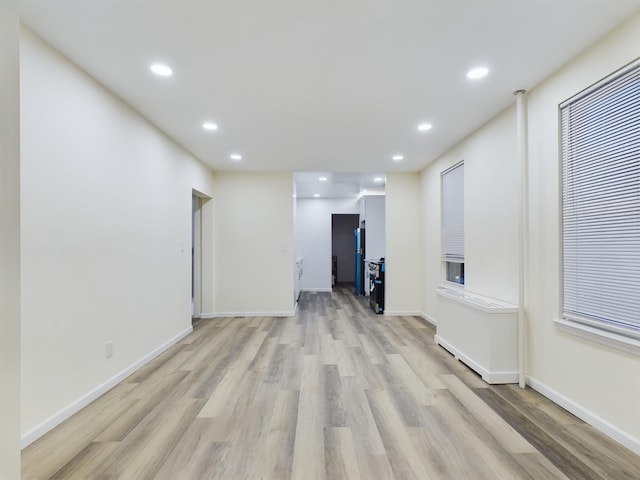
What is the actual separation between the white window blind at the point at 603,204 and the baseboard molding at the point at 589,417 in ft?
1.92

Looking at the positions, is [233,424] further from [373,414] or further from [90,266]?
[90,266]

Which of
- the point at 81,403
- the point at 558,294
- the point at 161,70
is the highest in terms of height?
the point at 161,70

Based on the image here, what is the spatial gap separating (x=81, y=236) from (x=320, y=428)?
85.5 inches

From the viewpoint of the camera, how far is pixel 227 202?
5820mm

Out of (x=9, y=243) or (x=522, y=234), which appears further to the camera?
(x=522, y=234)

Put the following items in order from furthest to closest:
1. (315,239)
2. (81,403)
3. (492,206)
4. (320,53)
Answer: (315,239)
(492,206)
(81,403)
(320,53)

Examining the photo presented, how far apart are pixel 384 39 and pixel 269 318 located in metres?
4.55

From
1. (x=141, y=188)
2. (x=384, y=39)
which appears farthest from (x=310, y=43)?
(x=141, y=188)

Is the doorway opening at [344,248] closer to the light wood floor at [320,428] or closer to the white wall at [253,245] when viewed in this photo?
the white wall at [253,245]

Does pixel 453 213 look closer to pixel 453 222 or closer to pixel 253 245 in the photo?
pixel 453 222

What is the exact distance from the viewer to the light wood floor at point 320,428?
178cm

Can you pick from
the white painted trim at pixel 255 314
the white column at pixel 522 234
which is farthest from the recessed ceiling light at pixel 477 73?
the white painted trim at pixel 255 314

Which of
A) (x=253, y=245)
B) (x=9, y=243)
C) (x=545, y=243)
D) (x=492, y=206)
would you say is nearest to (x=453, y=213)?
(x=492, y=206)

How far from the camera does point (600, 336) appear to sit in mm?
2111
